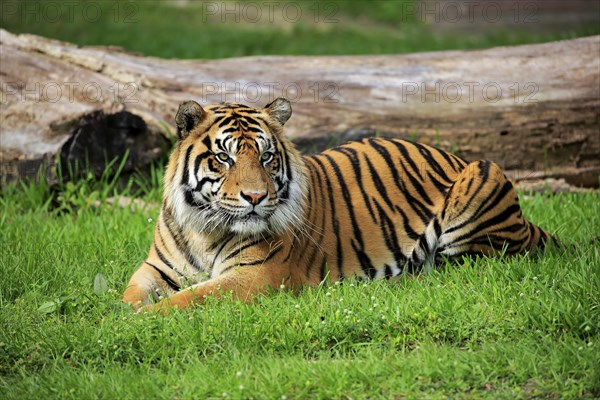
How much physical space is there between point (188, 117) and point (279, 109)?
572 mm

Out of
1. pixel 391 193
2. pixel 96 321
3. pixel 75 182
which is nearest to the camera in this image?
pixel 96 321

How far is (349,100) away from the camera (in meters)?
7.40

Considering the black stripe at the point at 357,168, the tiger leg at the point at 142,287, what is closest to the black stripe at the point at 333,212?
the black stripe at the point at 357,168

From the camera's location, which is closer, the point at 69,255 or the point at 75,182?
the point at 69,255

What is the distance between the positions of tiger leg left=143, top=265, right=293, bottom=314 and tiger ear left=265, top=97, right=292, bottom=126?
3.05ft

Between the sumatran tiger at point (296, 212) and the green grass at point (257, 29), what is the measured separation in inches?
266

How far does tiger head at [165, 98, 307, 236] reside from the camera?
4.86 meters

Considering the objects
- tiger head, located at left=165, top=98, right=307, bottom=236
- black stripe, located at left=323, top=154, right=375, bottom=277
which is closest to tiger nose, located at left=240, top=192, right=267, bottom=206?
tiger head, located at left=165, top=98, right=307, bottom=236

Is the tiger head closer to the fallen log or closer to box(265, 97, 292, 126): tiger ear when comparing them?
box(265, 97, 292, 126): tiger ear

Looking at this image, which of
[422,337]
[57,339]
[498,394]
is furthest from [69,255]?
[498,394]

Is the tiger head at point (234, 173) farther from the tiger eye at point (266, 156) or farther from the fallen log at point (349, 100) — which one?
the fallen log at point (349, 100)

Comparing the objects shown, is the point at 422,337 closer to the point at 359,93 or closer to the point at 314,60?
the point at 359,93

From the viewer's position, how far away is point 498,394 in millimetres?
3803

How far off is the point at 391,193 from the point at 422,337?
147 centimetres
